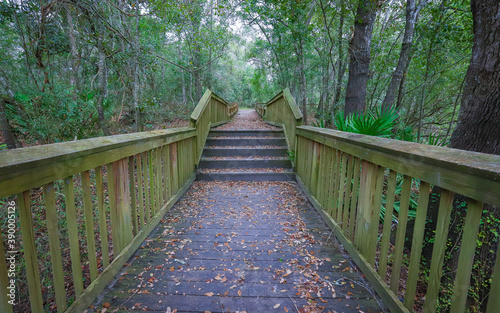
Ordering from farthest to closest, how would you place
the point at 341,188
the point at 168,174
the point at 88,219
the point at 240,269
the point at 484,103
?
the point at 168,174, the point at 341,188, the point at 240,269, the point at 484,103, the point at 88,219

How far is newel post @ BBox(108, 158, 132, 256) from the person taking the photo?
206 centimetres

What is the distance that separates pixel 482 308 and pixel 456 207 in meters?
0.76

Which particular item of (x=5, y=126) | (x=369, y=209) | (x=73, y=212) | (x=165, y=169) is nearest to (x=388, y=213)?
(x=369, y=209)

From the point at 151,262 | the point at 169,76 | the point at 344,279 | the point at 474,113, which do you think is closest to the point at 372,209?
the point at 344,279

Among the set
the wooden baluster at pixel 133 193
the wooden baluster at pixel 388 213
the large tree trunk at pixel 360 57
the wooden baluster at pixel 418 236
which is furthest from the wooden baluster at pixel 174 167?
the large tree trunk at pixel 360 57

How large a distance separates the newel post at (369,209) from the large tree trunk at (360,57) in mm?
4248

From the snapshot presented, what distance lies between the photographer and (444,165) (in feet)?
4.14

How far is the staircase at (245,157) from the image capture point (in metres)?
5.12

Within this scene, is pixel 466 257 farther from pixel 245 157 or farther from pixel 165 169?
pixel 245 157

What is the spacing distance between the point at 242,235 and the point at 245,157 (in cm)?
321

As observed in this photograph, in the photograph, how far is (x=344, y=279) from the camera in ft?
6.83

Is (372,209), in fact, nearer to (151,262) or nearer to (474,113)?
(474,113)

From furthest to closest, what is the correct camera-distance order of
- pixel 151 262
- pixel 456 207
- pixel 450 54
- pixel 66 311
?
pixel 450 54 < pixel 151 262 < pixel 456 207 < pixel 66 311

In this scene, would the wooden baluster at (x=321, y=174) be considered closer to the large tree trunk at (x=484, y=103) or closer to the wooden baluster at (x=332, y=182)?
the wooden baluster at (x=332, y=182)
